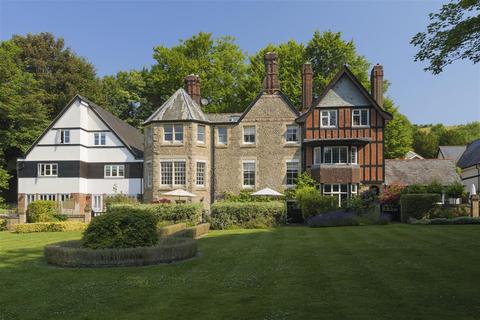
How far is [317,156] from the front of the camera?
120 feet

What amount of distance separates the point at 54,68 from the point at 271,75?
31.3 m

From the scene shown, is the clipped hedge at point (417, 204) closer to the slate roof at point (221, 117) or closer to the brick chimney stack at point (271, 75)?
the brick chimney stack at point (271, 75)

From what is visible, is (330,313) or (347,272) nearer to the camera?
(330,313)

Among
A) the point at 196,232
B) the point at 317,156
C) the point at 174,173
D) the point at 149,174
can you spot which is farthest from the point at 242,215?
the point at 149,174

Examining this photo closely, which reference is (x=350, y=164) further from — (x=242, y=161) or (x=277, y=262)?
(x=277, y=262)

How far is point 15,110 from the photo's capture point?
46.2 m

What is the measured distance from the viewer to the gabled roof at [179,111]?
124 ft

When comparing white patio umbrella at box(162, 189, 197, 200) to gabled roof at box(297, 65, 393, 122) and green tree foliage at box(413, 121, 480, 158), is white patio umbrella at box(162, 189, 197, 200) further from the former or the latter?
green tree foliage at box(413, 121, 480, 158)

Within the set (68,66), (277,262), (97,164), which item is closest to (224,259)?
(277,262)

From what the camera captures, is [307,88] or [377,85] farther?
[307,88]

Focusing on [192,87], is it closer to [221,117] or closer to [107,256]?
[221,117]

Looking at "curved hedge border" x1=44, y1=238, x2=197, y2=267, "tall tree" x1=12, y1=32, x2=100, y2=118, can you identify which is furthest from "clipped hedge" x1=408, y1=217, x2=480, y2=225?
"tall tree" x1=12, y1=32, x2=100, y2=118

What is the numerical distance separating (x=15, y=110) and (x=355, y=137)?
1316 inches

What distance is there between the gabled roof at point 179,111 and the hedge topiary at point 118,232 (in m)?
22.6
